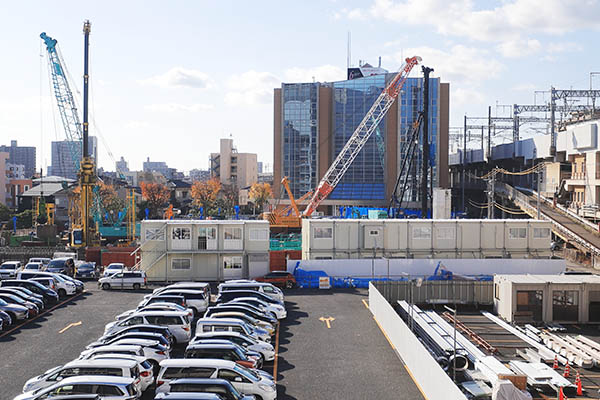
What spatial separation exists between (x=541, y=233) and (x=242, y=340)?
23019 millimetres

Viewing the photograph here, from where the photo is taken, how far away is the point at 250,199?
107m

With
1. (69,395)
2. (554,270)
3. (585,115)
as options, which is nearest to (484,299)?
(554,270)

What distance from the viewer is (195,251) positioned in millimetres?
31875

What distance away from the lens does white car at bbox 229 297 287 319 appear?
21547 mm

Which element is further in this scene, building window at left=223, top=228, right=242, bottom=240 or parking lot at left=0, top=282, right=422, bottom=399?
building window at left=223, top=228, right=242, bottom=240

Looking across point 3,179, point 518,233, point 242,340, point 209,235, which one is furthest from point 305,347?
point 3,179

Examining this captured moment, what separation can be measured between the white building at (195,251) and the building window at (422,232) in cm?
855

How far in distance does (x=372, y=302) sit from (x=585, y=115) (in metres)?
39.4

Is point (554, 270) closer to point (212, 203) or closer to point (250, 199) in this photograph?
point (212, 203)

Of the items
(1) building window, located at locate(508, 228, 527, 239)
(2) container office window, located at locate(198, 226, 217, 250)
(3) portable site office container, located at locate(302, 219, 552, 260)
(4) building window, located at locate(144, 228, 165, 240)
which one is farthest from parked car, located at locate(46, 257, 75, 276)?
(1) building window, located at locate(508, 228, 527, 239)

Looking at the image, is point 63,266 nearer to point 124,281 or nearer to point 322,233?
point 124,281

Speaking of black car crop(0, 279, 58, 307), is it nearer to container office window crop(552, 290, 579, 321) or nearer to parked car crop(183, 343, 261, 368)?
parked car crop(183, 343, 261, 368)

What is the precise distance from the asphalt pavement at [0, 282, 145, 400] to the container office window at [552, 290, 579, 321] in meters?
17.6

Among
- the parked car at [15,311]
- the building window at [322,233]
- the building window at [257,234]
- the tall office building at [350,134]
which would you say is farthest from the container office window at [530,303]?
the tall office building at [350,134]
